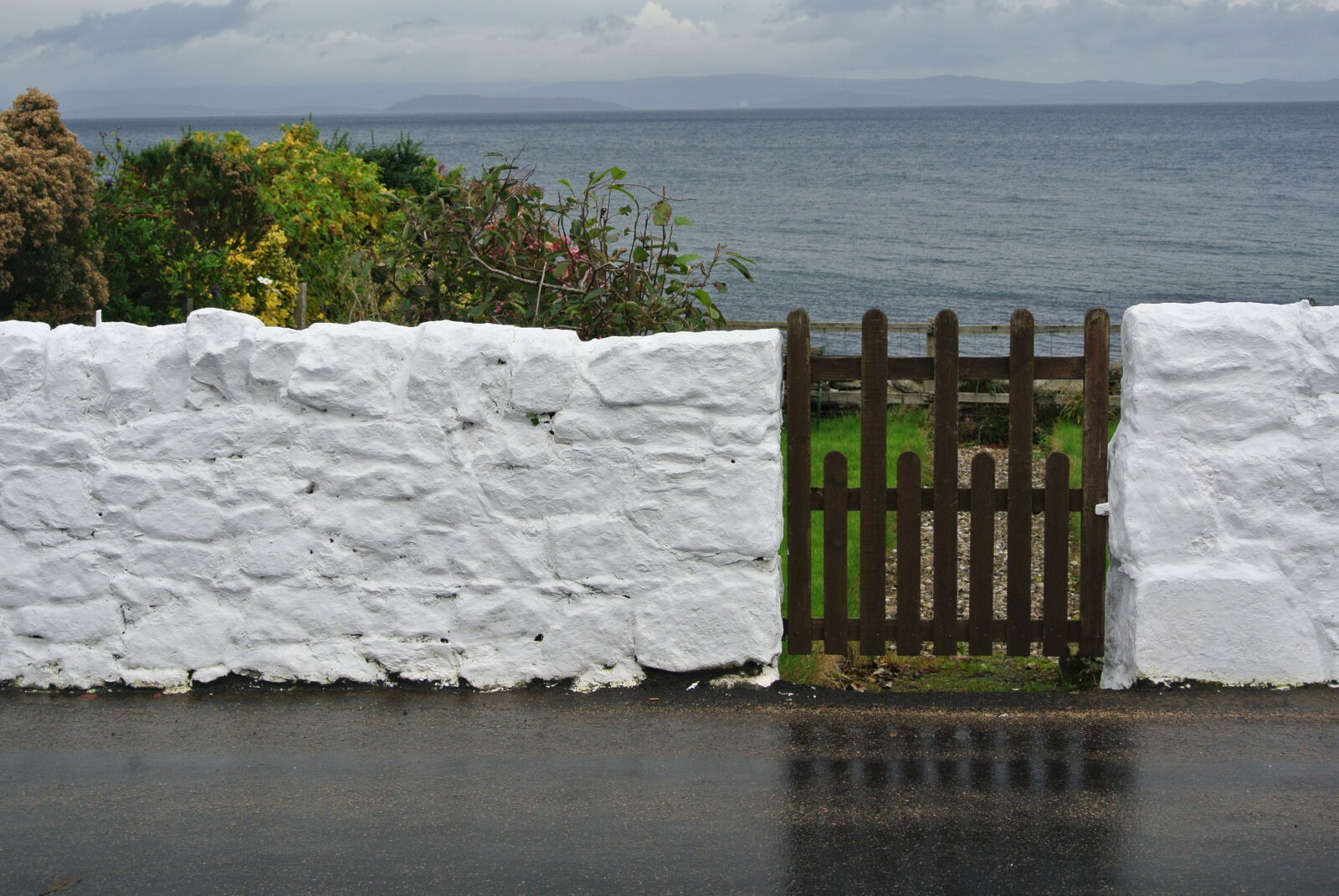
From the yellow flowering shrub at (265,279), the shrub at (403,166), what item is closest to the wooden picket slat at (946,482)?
the yellow flowering shrub at (265,279)

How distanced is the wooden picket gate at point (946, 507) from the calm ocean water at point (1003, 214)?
24.0 feet

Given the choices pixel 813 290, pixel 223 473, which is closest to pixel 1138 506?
pixel 223 473

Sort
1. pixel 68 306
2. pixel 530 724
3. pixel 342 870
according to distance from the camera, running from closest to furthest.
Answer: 1. pixel 342 870
2. pixel 530 724
3. pixel 68 306

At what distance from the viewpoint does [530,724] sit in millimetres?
4656

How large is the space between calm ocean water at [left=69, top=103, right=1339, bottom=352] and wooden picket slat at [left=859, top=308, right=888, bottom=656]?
7.31m

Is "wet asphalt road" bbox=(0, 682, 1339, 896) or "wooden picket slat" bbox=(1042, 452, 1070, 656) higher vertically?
"wooden picket slat" bbox=(1042, 452, 1070, 656)

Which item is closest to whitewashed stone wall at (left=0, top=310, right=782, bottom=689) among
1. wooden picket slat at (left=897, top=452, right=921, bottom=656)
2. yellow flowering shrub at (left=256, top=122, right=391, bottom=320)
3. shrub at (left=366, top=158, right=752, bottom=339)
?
wooden picket slat at (left=897, top=452, right=921, bottom=656)

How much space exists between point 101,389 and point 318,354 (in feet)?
2.85

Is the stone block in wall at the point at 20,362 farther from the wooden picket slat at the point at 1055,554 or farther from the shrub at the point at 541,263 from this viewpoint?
the wooden picket slat at the point at 1055,554

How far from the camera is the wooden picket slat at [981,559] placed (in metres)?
4.93

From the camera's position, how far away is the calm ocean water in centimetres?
3334

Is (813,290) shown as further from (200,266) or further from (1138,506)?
(1138,506)

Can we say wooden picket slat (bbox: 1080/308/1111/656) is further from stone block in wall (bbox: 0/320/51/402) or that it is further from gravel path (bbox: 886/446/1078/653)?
stone block in wall (bbox: 0/320/51/402)

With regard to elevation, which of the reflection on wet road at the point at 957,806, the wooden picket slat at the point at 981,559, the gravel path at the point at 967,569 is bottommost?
the gravel path at the point at 967,569
